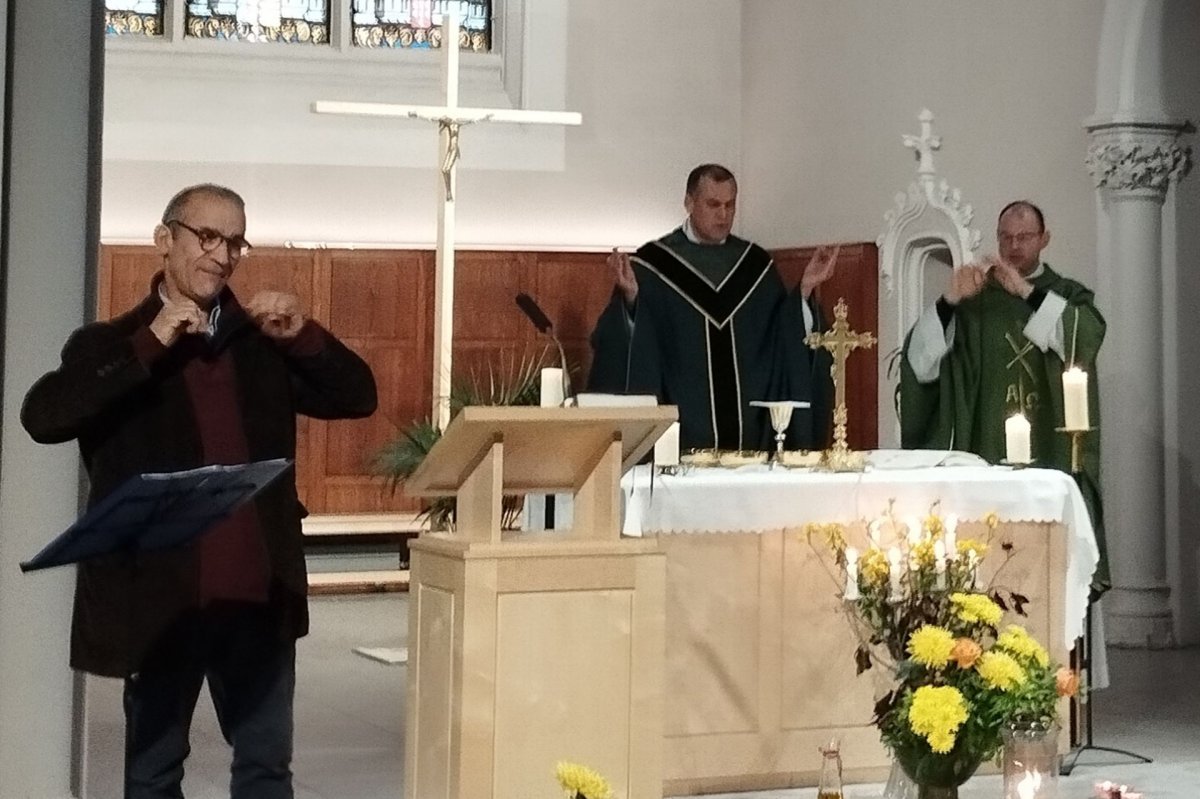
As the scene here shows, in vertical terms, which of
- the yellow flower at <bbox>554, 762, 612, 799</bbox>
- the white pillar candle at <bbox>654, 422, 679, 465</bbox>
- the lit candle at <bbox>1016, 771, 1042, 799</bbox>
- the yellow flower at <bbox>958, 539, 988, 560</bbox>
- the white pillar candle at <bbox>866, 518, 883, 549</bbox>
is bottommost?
the lit candle at <bbox>1016, 771, 1042, 799</bbox>

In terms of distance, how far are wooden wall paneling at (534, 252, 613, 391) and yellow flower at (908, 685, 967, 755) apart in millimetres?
8404

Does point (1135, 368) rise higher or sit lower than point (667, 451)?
higher

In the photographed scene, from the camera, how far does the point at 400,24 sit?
522 inches

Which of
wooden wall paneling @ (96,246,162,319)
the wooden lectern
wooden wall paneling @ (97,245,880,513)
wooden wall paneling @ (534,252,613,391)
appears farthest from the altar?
wooden wall paneling @ (96,246,162,319)

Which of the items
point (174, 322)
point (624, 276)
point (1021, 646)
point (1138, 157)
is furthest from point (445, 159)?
point (174, 322)

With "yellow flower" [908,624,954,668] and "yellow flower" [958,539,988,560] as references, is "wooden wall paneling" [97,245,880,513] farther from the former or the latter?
"yellow flower" [908,624,954,668]

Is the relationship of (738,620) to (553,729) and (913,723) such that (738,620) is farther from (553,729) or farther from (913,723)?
(553,729)

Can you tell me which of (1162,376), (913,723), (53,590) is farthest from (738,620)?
(1162,376)

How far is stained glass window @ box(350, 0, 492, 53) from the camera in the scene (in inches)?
518

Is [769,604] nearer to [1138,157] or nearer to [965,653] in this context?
[965,653]

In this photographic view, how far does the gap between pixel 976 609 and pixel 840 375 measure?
1.46 m

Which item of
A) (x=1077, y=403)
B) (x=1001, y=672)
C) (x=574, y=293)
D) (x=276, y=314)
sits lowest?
(x=1001, y=672)

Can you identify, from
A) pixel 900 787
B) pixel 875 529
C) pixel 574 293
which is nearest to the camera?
pixel 900 787

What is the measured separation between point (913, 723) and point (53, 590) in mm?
2138
